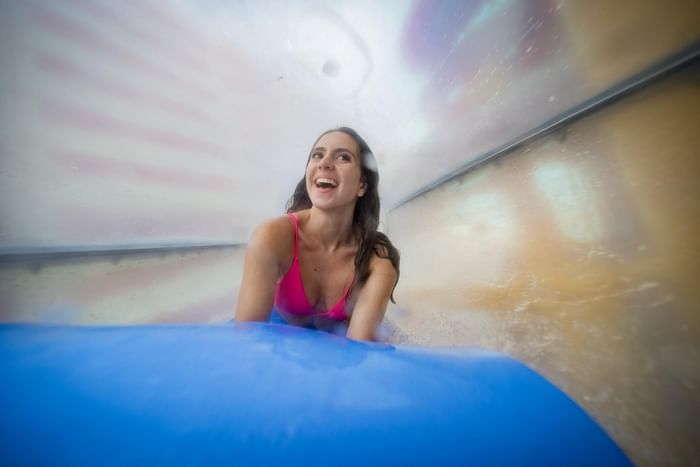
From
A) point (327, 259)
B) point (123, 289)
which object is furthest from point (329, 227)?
point (123, 289)

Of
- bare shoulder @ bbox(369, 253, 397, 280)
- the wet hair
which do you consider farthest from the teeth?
bare shoulder @ bbox(369, 253, 397, 280)

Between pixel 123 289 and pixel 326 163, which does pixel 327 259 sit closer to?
pixel 326 163

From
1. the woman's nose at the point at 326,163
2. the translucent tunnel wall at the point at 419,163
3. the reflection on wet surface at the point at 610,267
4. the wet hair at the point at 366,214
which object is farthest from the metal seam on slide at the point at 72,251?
the reflection on wet surface at the point at 610,267

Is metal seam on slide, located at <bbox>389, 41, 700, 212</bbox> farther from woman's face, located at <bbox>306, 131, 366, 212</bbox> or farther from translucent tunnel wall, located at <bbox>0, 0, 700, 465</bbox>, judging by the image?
woman's face, located at <bbox>306, 131, 366, 212</bbox>

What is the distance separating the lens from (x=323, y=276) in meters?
0.77

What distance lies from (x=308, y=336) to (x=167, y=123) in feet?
4.61

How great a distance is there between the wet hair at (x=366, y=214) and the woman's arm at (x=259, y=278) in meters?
0.23

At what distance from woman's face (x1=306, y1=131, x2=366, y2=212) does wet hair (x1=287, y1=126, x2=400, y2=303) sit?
0.11 ft

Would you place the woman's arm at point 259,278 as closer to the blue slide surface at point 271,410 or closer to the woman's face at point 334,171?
the woman's face at point 334,171

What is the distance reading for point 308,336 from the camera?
39 cm

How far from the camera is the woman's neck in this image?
787 mm

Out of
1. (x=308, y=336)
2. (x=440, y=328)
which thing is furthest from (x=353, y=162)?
(x=440, y=328)

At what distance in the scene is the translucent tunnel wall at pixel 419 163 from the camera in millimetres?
514

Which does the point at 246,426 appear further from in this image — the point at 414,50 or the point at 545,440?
the point at 414,50
